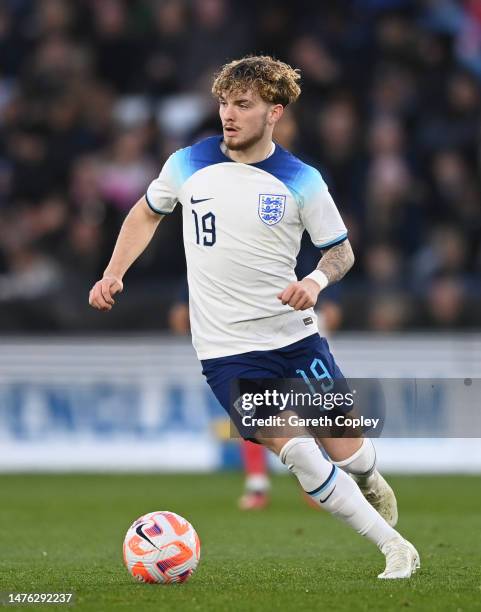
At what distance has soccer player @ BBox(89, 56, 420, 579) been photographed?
612 centimetres

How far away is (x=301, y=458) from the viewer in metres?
6.04

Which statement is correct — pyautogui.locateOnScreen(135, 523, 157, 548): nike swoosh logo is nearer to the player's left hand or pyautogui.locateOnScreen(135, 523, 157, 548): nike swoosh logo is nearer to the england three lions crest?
the player's left hand

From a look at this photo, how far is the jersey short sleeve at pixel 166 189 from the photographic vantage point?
6.36m

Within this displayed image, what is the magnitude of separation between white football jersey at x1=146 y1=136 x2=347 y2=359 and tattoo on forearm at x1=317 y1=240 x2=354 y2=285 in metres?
0.04

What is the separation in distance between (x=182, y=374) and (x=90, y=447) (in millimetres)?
1099

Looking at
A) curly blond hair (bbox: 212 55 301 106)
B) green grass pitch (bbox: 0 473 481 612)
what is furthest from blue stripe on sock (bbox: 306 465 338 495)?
curly blond hair (bbox: 212 55 301 106)

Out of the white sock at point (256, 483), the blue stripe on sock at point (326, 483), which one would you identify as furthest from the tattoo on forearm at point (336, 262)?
the white sock at point (256, 483)

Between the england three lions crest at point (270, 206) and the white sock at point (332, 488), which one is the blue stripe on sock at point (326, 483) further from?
the england three lions crest at point (270, 206)

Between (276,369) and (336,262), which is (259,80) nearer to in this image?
(336,262)

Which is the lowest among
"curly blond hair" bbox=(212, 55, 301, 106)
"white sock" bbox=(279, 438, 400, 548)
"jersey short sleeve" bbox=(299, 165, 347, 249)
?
"white sock" bbox=(279, 438, 400, 548)

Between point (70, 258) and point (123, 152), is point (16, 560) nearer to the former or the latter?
point (70, 258)

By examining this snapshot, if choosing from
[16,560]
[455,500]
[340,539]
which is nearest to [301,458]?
[16,560]

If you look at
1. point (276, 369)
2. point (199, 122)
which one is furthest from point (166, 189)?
point (199, 122)

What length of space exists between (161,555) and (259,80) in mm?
2074
